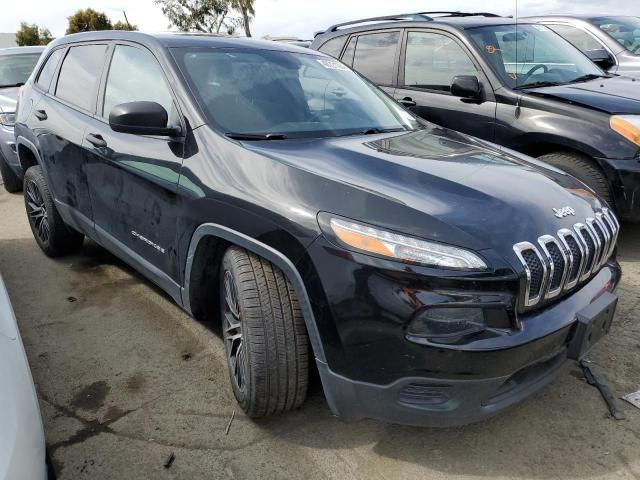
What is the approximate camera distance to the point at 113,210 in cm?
300

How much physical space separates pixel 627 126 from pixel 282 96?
2.45 metres

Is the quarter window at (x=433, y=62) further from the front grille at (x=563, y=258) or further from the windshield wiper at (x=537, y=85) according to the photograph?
the front grille at (x=563, y=258)

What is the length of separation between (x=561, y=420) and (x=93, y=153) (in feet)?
8.93

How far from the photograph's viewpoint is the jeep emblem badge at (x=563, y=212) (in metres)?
2.09

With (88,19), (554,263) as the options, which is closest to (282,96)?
(554,263)

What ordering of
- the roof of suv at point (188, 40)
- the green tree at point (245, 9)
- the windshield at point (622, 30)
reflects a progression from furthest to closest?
the green tree at point (245, 9), the windshield at point (622, 30), the roof of suv at point (188, 40)

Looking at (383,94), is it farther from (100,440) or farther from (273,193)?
(100,440)

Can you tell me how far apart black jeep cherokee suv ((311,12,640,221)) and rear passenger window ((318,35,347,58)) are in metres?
0.01

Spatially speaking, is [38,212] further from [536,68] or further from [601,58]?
[601,58]

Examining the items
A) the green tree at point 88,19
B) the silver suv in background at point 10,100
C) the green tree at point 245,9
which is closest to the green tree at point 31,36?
the green tree at point 88,19

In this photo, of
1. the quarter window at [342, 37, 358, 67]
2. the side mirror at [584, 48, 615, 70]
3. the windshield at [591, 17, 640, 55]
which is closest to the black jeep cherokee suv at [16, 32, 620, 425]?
the quarter window at [342, 37, 358, 67]

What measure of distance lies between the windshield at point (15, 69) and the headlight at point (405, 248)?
21.9 ft

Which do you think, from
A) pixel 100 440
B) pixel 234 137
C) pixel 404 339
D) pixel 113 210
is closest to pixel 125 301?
pixel 113 210

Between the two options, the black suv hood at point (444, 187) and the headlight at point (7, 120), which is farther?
the headlight at point (7, 120)
